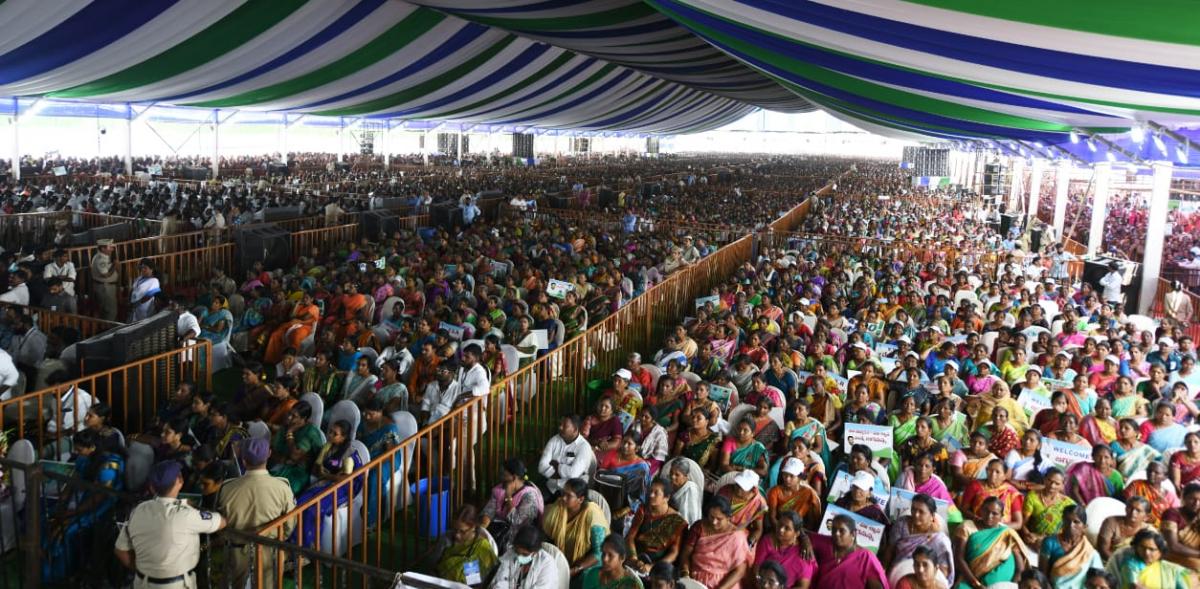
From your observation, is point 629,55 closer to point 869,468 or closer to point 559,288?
point 559,288

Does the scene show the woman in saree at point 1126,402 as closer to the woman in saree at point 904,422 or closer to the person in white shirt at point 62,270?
the woman in saree at point 904,422

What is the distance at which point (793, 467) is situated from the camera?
5.66 metres

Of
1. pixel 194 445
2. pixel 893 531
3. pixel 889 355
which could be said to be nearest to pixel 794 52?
pixel 889 355

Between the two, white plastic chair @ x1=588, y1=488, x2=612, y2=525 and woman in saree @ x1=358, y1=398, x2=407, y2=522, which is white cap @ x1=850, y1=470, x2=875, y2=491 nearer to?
white plastic chair @ x1=588, y1=488, x2=612, y2=525

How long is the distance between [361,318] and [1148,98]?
8170mm

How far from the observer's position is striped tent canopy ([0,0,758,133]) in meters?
11.1

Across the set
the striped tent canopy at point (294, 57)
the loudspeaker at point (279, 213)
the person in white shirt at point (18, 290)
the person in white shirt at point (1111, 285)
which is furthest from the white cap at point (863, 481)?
the loudspeaker at point (279, 213)

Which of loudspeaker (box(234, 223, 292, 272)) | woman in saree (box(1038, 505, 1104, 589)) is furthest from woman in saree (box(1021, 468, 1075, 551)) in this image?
loudspeaker (box(234, 223, 292, 272))

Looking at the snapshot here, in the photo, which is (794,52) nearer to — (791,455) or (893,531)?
(791,455)

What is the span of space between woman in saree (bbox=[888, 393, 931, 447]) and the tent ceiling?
97.1 inches

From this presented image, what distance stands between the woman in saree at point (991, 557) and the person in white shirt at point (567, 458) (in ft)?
8.16

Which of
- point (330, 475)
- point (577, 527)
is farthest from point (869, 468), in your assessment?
point (330, 475)

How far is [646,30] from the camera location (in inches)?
467

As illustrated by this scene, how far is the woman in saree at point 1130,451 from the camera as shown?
612cm
